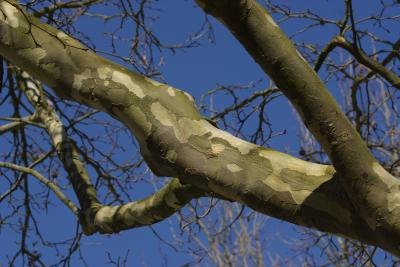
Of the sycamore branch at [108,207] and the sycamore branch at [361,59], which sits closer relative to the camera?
the sycamore branch at [108,207]

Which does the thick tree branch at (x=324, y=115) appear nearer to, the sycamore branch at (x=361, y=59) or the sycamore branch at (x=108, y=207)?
the sycamore branch at (x=108, y=207)

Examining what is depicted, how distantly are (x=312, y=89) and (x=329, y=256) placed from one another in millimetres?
5639

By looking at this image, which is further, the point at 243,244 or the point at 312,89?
the point at 243,244

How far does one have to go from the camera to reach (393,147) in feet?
16.7

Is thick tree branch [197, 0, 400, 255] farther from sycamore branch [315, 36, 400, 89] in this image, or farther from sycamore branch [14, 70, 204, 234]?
sycamore branch [315, 36, 400, 89]

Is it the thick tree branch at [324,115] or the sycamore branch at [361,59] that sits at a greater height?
the sycamore branch at [361,59]

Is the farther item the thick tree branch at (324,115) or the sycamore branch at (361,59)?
the sycamore branch at (361,59)

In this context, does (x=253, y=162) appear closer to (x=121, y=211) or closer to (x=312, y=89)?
(x=312, y=89)

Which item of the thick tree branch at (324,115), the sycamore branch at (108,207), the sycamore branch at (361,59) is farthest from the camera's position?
the sycamore branch at (361,59)

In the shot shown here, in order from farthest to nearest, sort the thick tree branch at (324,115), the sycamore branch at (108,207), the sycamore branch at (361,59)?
the sycamore branch at (361,59)
the sycamore branch at (108,207)
the thick tree branch at (324,115)

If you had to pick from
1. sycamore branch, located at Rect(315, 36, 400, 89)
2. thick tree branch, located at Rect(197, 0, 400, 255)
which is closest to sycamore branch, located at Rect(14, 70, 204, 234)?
thick tree branch, located at Rect(197, 0, 400, 255)

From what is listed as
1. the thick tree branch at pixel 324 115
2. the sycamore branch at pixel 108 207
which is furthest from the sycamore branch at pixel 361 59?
the thick tree branch at pixel 324 115

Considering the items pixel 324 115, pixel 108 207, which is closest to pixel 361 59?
pixel 108 207

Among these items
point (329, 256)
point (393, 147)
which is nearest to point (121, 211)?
point (393, 147)
